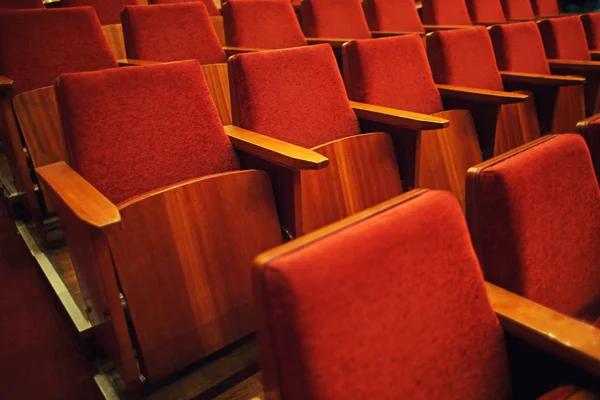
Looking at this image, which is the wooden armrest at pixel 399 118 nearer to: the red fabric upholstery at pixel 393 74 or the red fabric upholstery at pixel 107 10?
the red fabric upholstery at pixel 393 74

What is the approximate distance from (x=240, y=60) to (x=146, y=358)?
21 cm

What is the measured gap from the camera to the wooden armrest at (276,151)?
0.90ft

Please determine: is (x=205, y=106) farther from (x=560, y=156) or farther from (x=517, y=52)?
(x=517, y=52)

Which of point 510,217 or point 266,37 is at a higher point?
point 266,37

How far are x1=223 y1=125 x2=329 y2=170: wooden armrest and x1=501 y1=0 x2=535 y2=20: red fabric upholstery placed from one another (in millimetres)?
835

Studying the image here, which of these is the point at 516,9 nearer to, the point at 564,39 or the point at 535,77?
the point at 564,39

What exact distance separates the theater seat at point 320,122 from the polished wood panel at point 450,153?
0.05 m

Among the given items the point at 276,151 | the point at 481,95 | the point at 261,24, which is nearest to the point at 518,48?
the point at 481,95

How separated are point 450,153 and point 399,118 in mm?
100

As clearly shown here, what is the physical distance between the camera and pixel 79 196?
0.76 feet

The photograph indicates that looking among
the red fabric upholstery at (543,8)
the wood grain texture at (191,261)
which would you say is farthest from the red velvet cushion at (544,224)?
the red fabric upholstery at (543,8)

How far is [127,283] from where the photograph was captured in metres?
0.25

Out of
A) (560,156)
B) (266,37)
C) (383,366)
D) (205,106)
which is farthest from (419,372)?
(266,37)

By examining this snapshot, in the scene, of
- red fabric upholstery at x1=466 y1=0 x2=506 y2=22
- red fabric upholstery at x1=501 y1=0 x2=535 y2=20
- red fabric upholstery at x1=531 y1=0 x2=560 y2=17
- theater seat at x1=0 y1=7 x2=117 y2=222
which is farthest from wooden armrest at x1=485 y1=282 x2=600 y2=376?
red fabric upholstery at x1=531 y1=0 x2=560 y2=17
